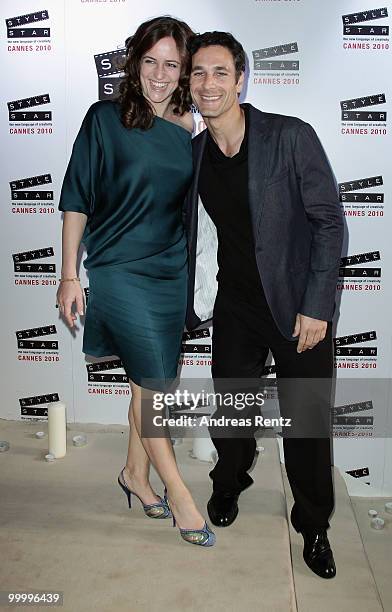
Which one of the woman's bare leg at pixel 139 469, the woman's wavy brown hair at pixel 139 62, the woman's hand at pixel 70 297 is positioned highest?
the woman's wavy brown hair at pixel 139 62

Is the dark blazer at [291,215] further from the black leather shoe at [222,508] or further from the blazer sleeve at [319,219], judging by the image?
the black leather shoe at [222,508]

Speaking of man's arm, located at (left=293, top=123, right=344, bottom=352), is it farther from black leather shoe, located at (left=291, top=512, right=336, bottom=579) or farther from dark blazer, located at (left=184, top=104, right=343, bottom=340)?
black leather shoe, located at (left=291, top=512, right=336, bottom=579)

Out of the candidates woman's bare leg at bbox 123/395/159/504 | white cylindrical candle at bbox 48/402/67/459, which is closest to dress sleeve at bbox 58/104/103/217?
woman's bare leg at bbox 123/395/159/504

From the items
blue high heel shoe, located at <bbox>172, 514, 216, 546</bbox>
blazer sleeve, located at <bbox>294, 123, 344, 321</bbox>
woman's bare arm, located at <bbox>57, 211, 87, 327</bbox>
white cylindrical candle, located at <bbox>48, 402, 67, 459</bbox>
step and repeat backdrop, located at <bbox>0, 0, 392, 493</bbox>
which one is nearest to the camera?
blazer sleeve, located at <bbox>294, 123, 344, 321</bbox>

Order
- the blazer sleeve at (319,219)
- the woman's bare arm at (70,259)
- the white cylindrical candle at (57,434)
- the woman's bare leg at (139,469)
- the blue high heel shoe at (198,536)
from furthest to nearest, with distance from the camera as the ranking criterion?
the white cylindrical candle at (57,434) < the woman's bare leg at (139,469) < the blue high heel shoe at (198,536) < the woman's bare arm at (70,259) < the blazer sleeve at (319,219)

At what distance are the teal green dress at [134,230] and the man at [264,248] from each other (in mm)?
130

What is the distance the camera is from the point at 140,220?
2.24 m

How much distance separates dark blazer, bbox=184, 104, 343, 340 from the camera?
7.00 feet

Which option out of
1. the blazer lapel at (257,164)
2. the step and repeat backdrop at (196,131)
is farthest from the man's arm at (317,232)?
the step and repeat backdrop at (196,131)

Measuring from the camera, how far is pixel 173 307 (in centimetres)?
238

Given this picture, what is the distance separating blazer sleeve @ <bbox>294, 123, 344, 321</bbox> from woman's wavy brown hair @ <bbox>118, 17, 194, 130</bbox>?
1.55 ft

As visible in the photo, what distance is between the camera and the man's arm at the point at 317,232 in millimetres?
2121

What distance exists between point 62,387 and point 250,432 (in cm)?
164

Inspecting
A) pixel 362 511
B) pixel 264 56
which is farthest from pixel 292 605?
pixel 264 56
